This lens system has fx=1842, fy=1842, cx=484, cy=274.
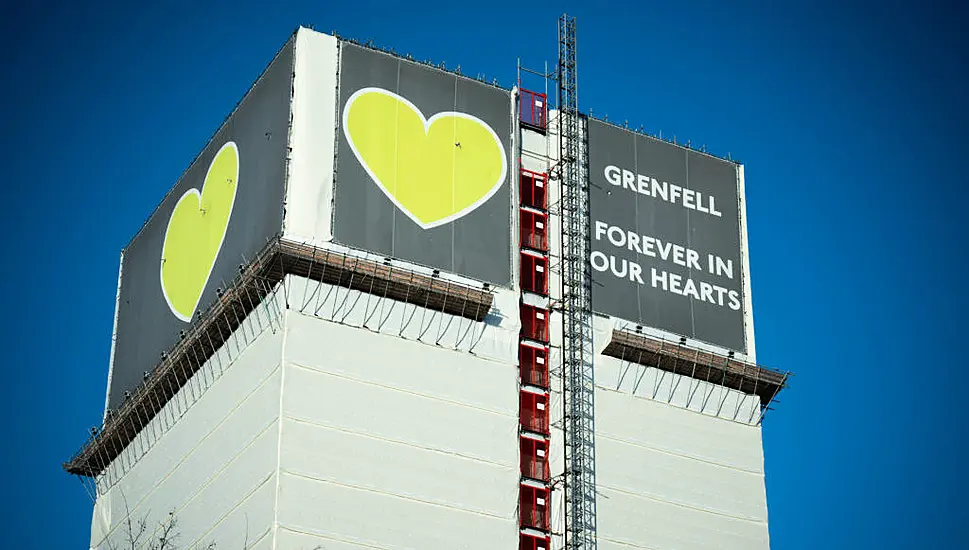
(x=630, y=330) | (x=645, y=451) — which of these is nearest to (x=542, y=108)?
(x=630, y=330)

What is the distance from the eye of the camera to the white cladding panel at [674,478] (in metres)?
115

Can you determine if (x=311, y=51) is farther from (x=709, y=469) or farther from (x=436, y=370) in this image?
(x=709, y=469)

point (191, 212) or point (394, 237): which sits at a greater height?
point (191, 212)

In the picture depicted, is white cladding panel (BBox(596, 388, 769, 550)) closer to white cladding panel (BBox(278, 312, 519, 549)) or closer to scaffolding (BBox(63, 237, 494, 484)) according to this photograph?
white cladding panel (BBox(278, 312, 519, 549))

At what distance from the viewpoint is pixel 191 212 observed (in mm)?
126750

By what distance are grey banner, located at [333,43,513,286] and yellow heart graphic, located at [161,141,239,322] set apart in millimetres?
10196

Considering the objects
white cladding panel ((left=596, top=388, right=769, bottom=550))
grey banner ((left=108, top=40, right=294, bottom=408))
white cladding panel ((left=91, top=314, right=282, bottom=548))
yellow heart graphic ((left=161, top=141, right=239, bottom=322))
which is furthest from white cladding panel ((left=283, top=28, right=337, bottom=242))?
white cladding panel ((left=596, top=388, right=769, bottom=550))

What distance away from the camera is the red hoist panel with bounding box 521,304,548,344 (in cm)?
11694

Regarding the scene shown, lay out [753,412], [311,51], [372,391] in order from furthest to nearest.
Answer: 1. [753,412]
2. [311,51]
3. [372,391]

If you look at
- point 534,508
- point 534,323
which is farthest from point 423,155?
point 534,508

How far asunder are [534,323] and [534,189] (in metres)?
10.2

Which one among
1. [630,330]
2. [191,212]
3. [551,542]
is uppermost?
[191,212]

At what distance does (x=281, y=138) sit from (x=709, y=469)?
34.8 m

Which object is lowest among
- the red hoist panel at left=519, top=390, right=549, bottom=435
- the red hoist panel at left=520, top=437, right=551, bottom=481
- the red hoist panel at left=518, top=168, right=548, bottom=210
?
the red hoist panel at left=520, top=437, right=551, bottom=481
